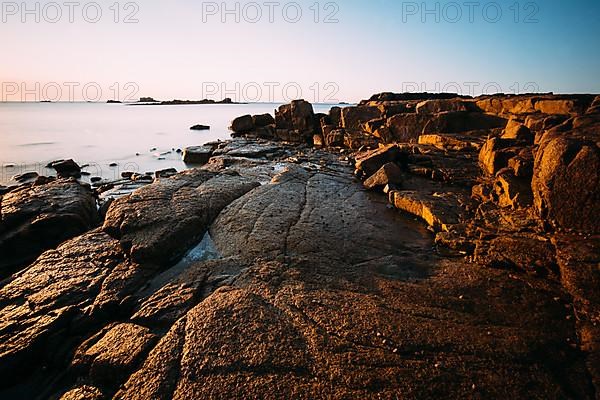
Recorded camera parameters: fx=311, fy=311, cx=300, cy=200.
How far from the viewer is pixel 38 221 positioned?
594 centimetres

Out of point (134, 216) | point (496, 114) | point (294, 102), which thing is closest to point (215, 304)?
point (134, 216)

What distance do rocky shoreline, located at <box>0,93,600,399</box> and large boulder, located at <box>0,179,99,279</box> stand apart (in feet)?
0.10

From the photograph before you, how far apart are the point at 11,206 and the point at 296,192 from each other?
605 centimetres

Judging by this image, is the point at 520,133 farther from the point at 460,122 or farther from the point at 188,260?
the point at 188,260

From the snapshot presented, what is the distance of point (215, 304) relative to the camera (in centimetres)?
368

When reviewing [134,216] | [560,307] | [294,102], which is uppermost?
[294,102]

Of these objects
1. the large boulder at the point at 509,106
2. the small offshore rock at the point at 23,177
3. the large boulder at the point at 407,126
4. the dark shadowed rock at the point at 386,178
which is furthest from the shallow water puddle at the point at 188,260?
the large boulder at the point at 509,106

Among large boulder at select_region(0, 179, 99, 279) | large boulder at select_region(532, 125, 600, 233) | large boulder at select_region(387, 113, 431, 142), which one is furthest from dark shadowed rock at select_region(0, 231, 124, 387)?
large boulder at select_region(387, 113, 431, 142)

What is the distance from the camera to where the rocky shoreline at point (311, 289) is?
2.82 m

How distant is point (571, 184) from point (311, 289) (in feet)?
13.7

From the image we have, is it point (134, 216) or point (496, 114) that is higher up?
point (496, 114)

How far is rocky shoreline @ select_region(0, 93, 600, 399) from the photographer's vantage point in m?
2.82

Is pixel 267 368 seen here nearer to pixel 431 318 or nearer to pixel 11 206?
pixel 431 318

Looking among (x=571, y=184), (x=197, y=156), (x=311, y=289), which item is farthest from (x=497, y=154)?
(x=197, y=156)
